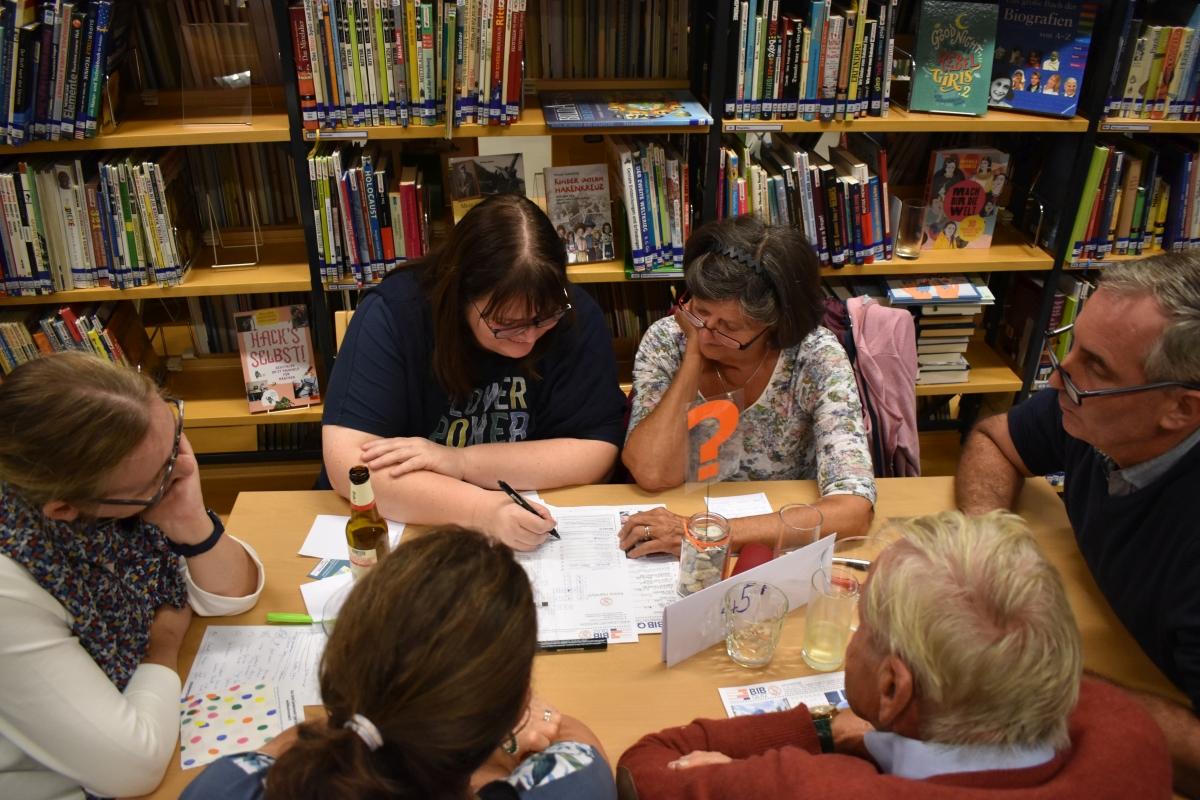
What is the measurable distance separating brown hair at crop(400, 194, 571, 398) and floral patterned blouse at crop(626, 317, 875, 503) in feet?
1.13

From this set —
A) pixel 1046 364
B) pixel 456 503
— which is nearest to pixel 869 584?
pixel 456 503

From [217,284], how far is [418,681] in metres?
2.26

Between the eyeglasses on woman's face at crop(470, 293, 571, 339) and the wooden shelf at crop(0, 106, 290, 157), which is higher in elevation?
the wooden shelf at crop(0, 106, 290, 157)

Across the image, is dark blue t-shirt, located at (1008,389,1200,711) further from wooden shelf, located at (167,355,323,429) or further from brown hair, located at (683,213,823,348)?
wooden shelf, located at (167,355,323,429)

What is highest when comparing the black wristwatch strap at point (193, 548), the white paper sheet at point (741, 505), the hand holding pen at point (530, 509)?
the black wristwatch strap at point (193, 548)

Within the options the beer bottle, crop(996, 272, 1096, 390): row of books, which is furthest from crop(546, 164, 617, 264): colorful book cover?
crop(996, 272, 1096, 390): row of books

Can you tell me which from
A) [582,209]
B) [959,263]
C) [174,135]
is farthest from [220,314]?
[959,263]

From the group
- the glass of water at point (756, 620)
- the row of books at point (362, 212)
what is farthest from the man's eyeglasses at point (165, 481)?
the row of books at point (362, 212)

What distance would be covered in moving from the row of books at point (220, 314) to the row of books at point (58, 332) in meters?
0.30

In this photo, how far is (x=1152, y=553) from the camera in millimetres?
1557

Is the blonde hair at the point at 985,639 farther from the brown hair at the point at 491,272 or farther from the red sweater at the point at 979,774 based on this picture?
the brown hair at the point at 491,272

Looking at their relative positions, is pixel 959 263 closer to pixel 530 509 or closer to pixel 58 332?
pixel 530 509

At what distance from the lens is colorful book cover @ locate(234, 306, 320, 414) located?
10.0 feet

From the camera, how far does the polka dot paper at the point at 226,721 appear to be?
133 centimetres
